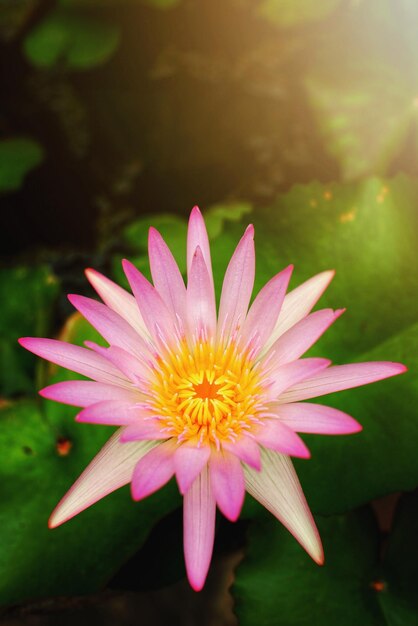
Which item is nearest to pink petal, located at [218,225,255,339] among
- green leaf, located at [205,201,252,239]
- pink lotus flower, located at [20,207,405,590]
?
pink lotus flower, located at [20,207,405,590]

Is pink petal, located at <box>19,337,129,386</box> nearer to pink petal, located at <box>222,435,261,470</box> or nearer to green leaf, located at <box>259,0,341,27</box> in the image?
pink petal, located at <box>222,435,261,470</box>

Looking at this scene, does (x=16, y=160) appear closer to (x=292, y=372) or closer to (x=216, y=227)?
(x=216, y=227)

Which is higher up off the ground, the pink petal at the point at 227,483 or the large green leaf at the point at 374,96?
the large green leaf at the point at 374,96

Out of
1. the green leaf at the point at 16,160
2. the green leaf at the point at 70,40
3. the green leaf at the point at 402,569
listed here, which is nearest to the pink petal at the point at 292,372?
the green leaf at the point at 402,569

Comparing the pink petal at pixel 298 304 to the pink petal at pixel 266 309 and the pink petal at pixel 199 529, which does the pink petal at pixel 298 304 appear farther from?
the pink petal at pixel 199 529

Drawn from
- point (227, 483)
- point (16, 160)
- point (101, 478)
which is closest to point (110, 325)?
point (101, 478)

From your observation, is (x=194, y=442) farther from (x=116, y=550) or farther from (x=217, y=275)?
(x=217, y=275)

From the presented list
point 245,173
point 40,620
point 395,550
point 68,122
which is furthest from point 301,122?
point 40,620
